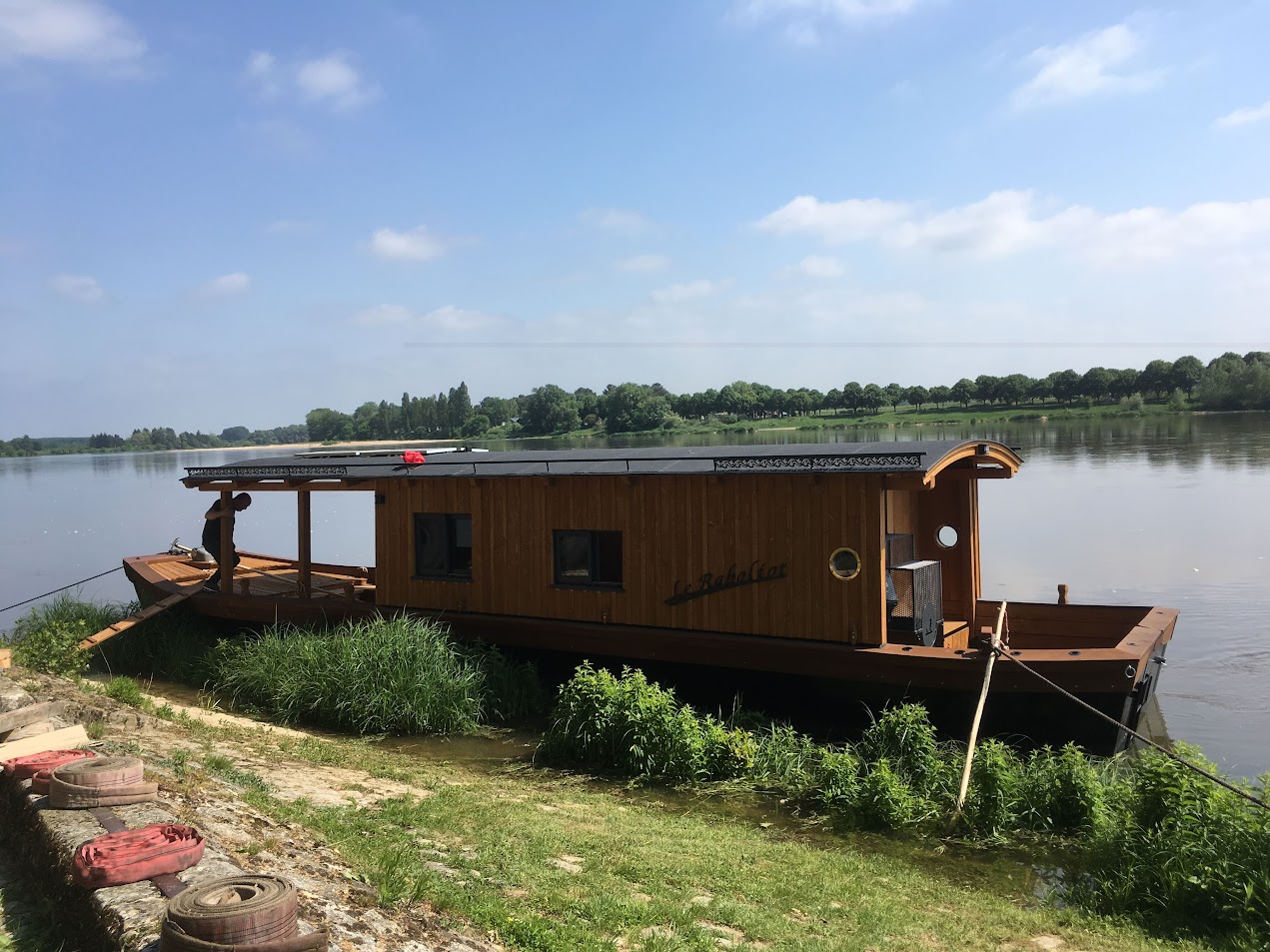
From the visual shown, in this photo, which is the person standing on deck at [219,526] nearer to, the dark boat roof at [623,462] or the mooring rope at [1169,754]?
the dark boat roof at [623,462]

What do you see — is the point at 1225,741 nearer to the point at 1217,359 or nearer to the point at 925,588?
the point at 925,588

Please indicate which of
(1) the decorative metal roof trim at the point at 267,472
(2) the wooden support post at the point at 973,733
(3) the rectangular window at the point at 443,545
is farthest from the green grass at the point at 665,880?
(1) the decorative metal roof trim at the point at 267,472

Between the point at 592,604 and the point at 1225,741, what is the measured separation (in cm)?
745

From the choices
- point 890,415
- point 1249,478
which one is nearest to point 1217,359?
point 890,415

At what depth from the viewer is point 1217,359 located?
9981cm

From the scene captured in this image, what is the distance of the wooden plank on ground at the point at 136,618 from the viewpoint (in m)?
13.9

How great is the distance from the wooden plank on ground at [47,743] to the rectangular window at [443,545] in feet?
19.8

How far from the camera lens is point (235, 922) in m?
3.49

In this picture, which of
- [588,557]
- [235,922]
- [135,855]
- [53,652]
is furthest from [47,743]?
[53,652]

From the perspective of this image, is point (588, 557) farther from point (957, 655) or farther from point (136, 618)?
point (136, 618)

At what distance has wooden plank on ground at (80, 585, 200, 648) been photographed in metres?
13.9

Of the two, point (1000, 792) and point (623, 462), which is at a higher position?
point (623, 462)

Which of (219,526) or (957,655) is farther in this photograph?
(219,526)

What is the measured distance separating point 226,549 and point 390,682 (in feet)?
17.8
